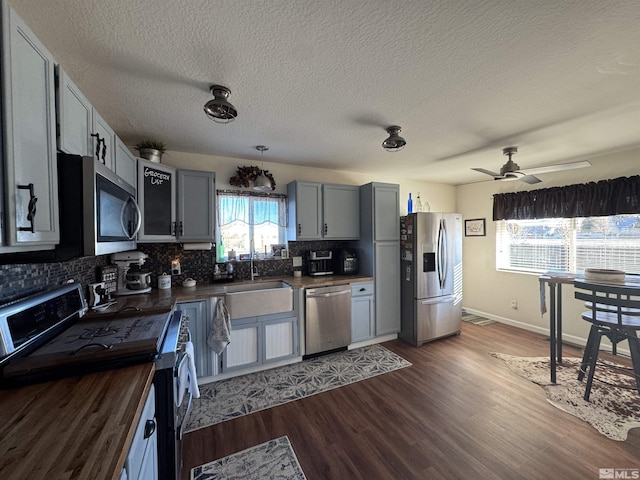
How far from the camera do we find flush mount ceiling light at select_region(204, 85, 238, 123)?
154 cm

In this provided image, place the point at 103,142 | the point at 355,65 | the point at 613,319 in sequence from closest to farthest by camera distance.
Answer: the point at 355,65 < the point at 103,142 < the point at 613,319

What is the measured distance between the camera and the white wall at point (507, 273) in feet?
10.2

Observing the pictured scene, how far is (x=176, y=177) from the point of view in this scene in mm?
2615

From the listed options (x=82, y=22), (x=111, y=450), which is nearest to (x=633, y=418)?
(x=111, y=450)

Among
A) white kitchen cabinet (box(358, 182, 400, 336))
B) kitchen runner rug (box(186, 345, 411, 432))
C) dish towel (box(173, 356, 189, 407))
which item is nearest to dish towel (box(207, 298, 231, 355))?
kitchen runner rug (box(186, 345, 411, 432))

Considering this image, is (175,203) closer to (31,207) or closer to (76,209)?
(76,209)

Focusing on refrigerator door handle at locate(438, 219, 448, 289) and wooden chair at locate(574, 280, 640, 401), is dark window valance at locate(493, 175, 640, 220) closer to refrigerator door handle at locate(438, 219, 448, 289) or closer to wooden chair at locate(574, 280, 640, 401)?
refrigerator door handle at locate(438, 219, 448, 289)

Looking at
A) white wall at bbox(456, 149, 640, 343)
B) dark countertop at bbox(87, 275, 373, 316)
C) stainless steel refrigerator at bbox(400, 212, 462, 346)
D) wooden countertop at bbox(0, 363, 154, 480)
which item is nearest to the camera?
wooden countertop at bbox(0, 363, 154, 480)

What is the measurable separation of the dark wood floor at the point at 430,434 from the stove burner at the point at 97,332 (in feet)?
3.32

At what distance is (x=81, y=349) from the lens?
1.11 m

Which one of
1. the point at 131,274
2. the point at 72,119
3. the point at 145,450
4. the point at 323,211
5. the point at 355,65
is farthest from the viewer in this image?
the point at 323,211

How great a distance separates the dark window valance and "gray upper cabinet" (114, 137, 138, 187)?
4.99 meters

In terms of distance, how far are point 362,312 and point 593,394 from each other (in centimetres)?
221
